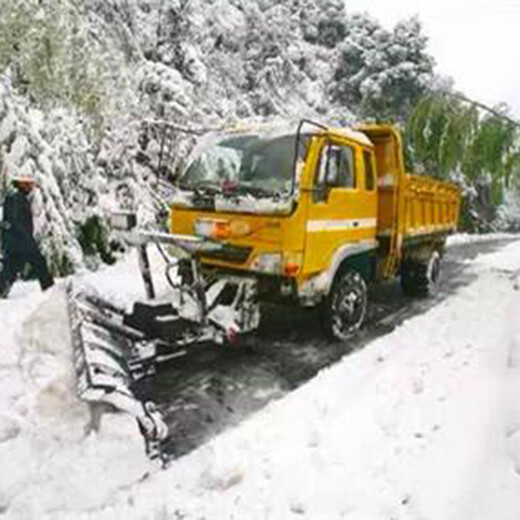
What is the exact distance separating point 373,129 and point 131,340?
4.79 m

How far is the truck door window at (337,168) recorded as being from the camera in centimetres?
667

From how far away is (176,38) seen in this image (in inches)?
640

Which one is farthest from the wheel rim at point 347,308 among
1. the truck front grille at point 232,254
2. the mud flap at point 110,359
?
the mud flap at point 110,359

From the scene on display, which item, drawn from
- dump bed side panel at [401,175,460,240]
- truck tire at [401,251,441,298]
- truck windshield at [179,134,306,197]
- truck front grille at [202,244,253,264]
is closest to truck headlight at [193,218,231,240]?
truck front grille at [202,244,253,264]

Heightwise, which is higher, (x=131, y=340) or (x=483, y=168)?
(x=483, y=168)

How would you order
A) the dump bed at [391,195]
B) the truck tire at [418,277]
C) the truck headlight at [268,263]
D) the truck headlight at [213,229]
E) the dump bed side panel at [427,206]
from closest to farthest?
the truck headlight at [268,263] < the truck headlight at [213,229] < the dump bed at [391,195] < the dump bed side panel at [427,206] < the truck tire at [418,277]

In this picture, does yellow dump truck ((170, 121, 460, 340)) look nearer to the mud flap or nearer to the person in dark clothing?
the mud flap

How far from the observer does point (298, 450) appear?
4.43 meters

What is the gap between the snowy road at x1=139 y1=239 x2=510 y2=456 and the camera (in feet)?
16.8

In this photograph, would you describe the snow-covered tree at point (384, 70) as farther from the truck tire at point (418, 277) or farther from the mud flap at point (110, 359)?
the mud flap at point (110, 359)

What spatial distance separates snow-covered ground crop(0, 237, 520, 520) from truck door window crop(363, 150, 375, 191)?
270 centimetres

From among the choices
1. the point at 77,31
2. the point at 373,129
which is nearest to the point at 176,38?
the point at 77,31

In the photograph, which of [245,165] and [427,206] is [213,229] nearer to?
[245,165]

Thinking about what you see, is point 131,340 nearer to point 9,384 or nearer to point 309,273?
point 9,384
